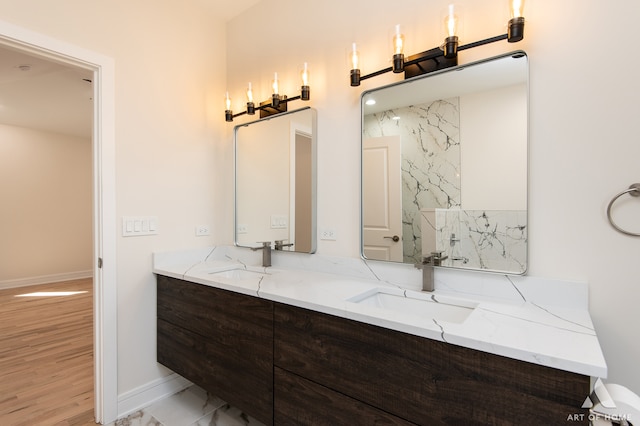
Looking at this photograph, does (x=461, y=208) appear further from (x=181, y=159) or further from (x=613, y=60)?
(x=181, y=159)

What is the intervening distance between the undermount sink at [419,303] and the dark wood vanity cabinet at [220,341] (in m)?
0.50

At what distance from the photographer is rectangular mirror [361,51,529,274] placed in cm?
140

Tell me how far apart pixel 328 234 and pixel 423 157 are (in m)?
0.73

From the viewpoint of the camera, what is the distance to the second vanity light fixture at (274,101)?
205 cm

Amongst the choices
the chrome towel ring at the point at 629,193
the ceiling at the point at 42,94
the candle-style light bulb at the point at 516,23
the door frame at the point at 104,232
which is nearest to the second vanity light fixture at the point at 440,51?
the candle-style light bulb at the point at 516,23

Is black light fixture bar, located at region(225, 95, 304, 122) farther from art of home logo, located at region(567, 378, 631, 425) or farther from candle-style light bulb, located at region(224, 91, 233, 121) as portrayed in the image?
art of home logo, located at region(567, 378, 631, 425)

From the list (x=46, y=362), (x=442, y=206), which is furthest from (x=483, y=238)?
(x=46, y=362)

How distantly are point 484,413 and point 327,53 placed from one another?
1965 millimetres

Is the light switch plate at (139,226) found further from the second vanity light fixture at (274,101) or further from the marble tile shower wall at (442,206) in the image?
the marble tile shower wall at (442,206)

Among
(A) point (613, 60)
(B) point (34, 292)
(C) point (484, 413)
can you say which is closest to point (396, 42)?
(A) point (613, 60)

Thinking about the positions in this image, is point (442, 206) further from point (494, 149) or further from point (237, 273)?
point (237, 273)

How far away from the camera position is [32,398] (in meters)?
2.20

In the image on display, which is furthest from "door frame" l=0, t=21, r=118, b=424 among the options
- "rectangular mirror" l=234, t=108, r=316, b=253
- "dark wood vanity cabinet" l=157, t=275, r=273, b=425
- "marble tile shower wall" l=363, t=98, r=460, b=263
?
"marble tile shower wall" l=363, t=98, r=460, b=263

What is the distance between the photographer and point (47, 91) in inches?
147
